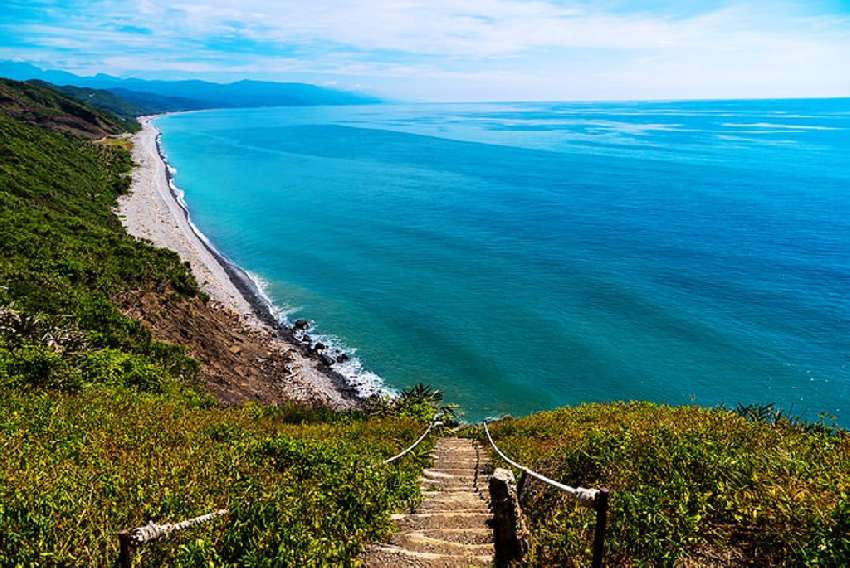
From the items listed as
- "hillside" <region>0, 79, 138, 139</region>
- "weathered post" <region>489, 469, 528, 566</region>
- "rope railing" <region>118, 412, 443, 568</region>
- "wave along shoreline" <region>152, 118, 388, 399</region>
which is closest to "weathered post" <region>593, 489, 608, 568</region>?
"weathered post" <region>489, 469, 528, 566</region>

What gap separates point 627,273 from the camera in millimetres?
51219

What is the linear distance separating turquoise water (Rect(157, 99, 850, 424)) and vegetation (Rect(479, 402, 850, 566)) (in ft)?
29.6

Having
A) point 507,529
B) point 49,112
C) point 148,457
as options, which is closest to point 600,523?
point 507,529

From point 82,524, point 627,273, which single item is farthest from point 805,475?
point 627,273

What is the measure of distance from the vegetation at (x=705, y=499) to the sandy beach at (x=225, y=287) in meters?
21.8

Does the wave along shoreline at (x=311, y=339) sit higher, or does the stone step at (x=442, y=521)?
the stone step at (x=442, y=521)

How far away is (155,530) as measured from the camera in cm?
547

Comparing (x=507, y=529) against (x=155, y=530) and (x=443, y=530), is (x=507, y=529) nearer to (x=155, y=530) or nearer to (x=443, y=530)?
(x=443, y=530)

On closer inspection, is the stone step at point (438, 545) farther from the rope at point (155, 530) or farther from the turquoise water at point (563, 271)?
the turquoise water at point (563, 271)

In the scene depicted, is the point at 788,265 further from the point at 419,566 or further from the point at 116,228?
the point at 116,228

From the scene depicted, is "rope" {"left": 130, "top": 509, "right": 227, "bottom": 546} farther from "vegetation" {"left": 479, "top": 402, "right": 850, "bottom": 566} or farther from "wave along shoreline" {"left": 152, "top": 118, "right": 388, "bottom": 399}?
"wave along shoreline" {"left": 152, "top": 118, "right": 388, "bottom": 399}

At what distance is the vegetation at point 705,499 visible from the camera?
565 centimetres

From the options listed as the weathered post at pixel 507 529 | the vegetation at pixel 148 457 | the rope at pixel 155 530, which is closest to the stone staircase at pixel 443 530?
the weathered post at pixel 507 529

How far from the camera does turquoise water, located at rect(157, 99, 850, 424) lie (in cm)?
3469
